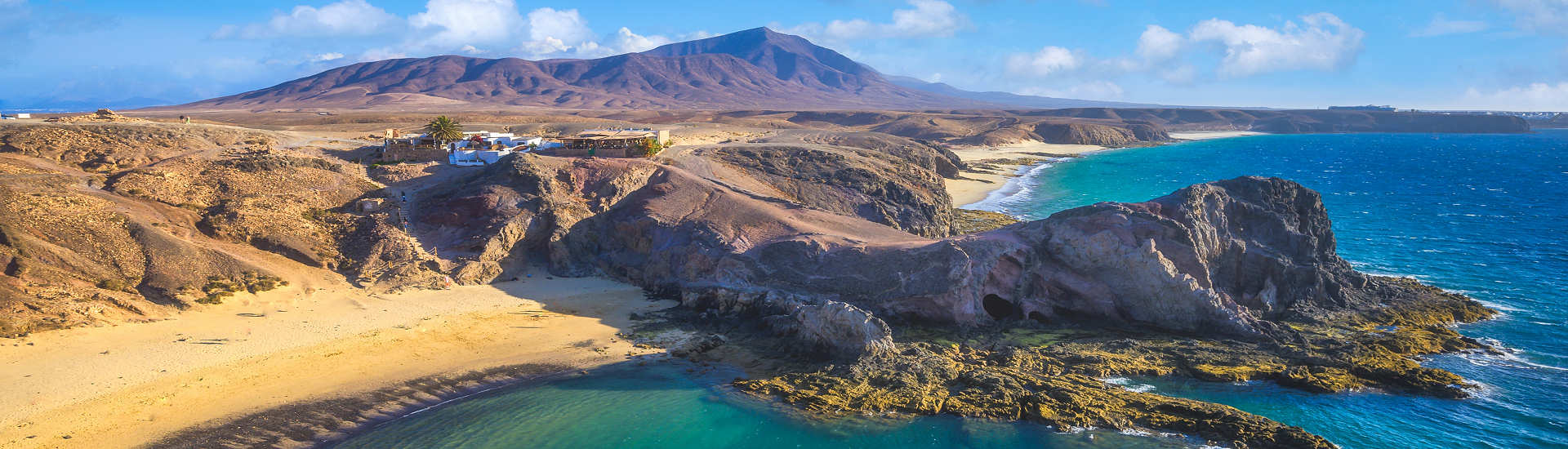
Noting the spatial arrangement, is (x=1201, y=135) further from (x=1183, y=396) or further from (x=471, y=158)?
(x=1183, y=396)

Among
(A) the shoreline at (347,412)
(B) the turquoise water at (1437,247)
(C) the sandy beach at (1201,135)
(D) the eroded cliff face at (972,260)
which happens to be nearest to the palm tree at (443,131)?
(D) the eroded cliff face at (972,260)

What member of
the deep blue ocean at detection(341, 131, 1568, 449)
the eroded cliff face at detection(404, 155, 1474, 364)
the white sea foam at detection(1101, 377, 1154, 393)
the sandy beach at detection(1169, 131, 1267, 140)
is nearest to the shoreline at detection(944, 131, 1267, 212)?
the sandy beach at detection(1169, 131, 1267, 140)

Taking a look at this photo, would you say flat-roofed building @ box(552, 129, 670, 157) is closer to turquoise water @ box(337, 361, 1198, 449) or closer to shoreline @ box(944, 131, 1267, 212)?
turquoise water @ box(337, 361, 1198, 449)

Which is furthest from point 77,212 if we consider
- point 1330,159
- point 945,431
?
point 1330,159

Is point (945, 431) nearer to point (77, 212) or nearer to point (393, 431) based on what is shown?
point (393, 431)

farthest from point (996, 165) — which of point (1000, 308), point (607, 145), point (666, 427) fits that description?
point (666, 427)
